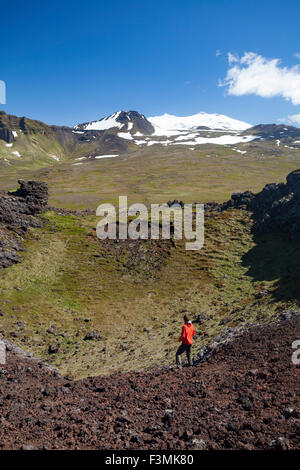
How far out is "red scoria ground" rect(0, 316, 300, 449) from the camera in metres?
9.61

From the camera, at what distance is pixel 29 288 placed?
3075cm

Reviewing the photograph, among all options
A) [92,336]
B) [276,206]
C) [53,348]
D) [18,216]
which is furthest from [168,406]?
[276,206]

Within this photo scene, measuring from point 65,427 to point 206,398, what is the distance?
5703mm

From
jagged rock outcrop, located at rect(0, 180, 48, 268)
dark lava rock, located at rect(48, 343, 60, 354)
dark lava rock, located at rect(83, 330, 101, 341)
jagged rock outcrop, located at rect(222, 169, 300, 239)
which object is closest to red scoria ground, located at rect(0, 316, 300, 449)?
dark lava rock, located at rect(48, 343, 60, 354)

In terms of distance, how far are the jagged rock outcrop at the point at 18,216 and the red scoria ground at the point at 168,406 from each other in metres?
20.3

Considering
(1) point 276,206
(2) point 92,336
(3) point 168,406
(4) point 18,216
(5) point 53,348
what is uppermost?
(1) point 276,206

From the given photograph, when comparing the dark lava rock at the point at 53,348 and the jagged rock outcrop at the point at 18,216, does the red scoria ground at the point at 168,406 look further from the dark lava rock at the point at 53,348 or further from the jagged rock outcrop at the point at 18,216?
the jagged rock outcrop at the point at 18,216

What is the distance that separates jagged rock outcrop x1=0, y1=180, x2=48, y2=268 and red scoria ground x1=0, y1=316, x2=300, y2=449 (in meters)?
20.3

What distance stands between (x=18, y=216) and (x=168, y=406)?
120ft

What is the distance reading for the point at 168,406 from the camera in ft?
38.8

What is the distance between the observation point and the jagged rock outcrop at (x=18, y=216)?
34456mm

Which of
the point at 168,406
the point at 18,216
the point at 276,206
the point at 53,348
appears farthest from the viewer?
the point at 276,206

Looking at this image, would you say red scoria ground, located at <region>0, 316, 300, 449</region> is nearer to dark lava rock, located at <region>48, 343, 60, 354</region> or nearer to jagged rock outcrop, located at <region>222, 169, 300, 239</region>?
dark lava rock, located at <region>48, 343, 60, 354</region>

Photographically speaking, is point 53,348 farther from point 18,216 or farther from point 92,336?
point 18,216
